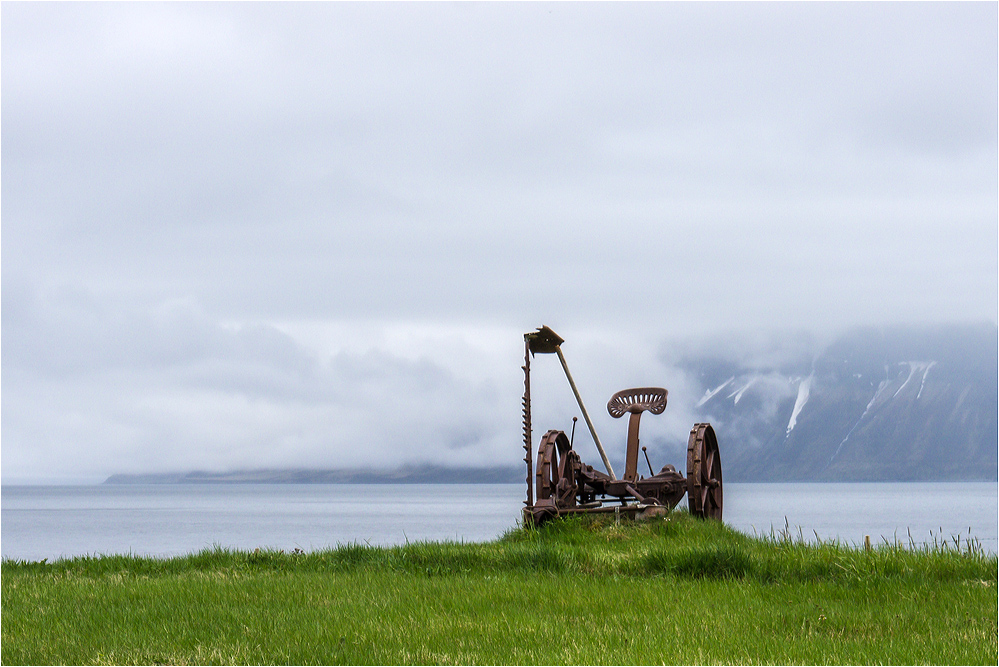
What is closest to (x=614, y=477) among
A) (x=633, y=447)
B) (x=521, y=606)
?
(x=633, y=447)

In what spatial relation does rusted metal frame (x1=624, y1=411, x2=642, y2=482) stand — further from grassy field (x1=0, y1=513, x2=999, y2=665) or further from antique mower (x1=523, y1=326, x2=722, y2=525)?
grassy field (x1=0, y1=513, x2=999, y2=665)

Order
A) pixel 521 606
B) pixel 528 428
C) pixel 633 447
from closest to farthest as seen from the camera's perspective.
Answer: pixel 521 606 < pixel 528 428 < pixel 633 447

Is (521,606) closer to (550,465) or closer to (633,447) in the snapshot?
(550,465)

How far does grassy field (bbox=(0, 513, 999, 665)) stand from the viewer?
7.21 metres

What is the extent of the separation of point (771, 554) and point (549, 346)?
6508mm

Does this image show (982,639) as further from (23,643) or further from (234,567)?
(234,567)

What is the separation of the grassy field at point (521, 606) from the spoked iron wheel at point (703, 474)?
351 centimetres

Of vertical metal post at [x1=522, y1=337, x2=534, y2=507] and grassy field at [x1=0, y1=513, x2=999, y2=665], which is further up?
vertical metal post at [x1=522, y1=337, x2=534, y2=507]

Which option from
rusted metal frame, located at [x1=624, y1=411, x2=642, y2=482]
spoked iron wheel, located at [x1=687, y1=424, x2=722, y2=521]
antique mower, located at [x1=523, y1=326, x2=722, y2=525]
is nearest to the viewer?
antique mower, located at [x1=523, y1=326, x2=722, y2=525]

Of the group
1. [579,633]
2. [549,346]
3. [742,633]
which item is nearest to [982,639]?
[742,633]

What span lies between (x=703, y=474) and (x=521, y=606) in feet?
30.3

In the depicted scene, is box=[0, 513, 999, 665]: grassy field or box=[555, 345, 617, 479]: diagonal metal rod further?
box=[555, 345, 617, 479]: diagonal metal rod

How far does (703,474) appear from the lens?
17.5 metres

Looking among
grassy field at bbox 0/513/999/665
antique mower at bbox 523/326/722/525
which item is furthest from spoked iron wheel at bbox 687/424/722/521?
grassy field at bbox 0/513/999/665
